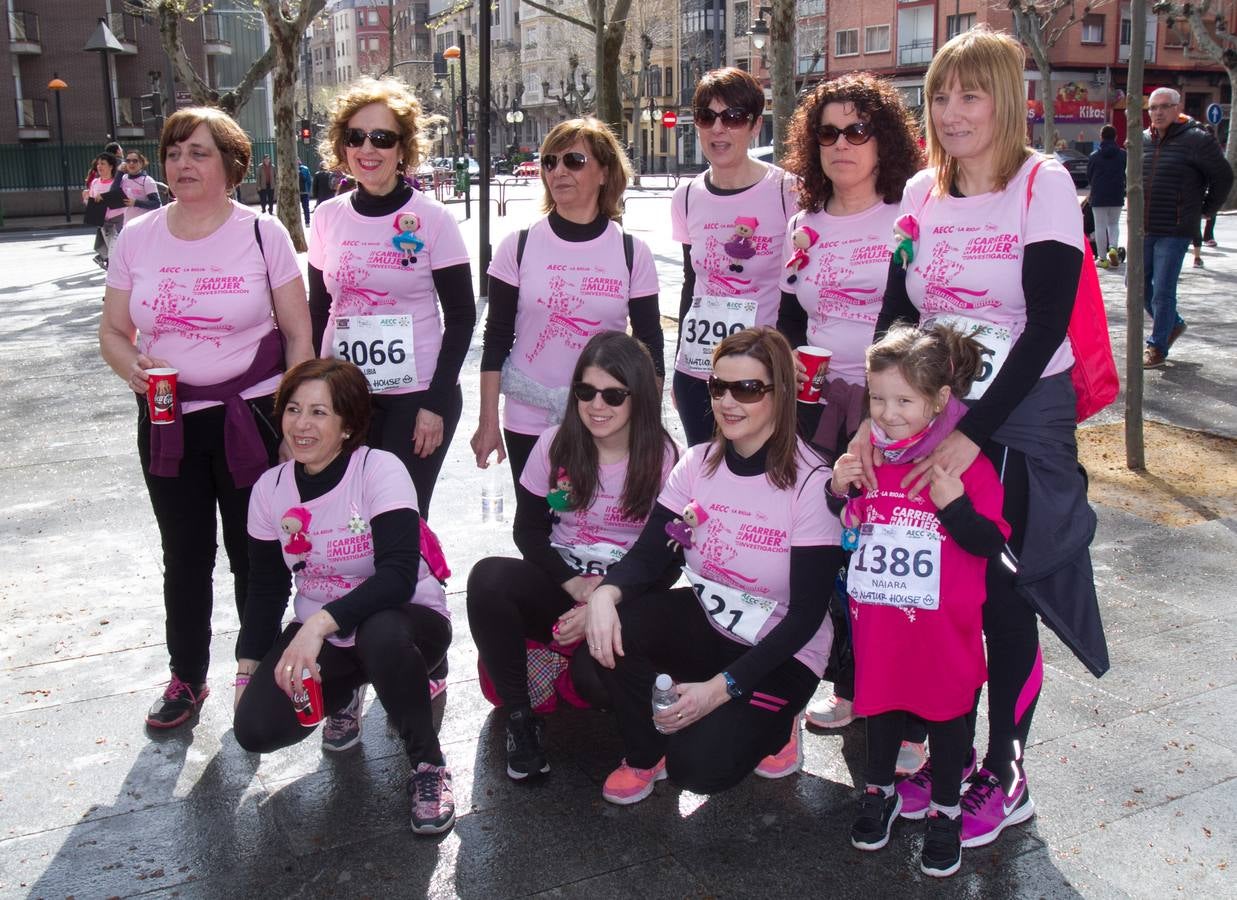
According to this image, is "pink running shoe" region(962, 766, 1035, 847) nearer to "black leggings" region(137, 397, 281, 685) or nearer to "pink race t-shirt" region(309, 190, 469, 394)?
"pink race t-shirt" region(309, 190, 469, 394)

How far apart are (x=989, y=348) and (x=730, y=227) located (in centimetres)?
142

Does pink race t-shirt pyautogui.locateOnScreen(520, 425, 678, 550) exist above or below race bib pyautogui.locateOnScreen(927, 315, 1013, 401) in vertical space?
below

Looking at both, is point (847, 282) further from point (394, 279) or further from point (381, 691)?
point (381, 691)

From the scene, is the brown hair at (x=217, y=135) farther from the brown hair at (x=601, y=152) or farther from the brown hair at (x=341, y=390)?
the brown hair at (x=601, y=152)

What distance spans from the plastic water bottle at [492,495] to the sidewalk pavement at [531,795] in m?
0.77

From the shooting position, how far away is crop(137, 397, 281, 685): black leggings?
380 centimetres

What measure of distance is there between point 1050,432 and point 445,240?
2098 millimetres

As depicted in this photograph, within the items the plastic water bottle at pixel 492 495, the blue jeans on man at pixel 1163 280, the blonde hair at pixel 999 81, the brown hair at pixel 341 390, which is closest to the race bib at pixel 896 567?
the blonde hair at pixel 999 81

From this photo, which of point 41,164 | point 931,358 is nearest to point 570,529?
point 931,358

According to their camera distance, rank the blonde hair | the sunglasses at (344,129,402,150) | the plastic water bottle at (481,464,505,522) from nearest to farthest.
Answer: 1. the blonde hair
2. the sunglasses at (344,129,402,150)
3. the plastic water bottle at (481,464,505,522)

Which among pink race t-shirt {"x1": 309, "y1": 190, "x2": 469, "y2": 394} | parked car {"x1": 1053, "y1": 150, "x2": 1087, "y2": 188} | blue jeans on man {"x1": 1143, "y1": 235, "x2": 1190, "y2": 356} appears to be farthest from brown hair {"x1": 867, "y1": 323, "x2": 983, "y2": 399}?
parked car {"x1": 1053, "y1": 150, "x2": 1087, "y2": 188}

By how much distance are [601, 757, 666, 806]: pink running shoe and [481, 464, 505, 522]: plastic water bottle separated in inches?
105

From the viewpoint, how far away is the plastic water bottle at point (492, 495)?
236 inches

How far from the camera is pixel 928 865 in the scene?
2.97 meters
